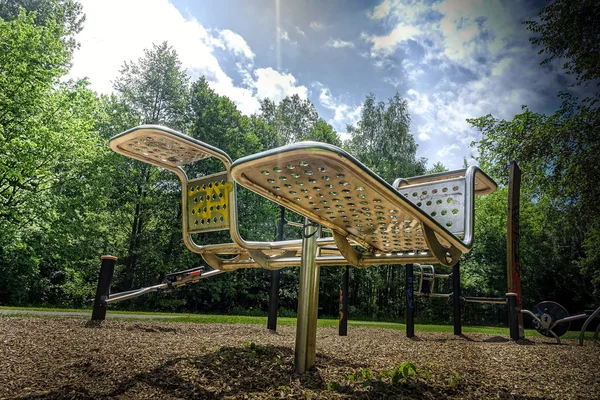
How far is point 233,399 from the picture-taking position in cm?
184

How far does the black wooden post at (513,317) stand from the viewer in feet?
20.5

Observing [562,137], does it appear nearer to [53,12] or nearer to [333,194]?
[333,194]

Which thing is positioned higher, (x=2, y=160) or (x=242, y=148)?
(x=242, y=148)

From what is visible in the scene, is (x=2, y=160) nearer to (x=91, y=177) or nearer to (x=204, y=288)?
(x=91, y=177)

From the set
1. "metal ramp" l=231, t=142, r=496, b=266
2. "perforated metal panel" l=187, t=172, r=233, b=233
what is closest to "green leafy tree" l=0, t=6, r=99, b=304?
"perforated metal panel" l=187, t=172, r=233, b=233

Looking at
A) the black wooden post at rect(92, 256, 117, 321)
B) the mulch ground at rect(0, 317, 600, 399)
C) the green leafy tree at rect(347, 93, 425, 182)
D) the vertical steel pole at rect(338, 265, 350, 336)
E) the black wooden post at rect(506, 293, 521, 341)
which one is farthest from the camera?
the green leafy tree at rect(347, 93, 425, 182)

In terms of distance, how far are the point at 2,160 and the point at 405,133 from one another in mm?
22295

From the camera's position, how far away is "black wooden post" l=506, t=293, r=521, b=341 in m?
6.25

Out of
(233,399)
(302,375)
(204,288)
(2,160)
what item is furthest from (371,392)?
(204,288)

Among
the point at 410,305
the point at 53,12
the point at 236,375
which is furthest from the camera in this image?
the point at 53,12

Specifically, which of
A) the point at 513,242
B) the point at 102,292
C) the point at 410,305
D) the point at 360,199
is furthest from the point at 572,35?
the point at 102,292

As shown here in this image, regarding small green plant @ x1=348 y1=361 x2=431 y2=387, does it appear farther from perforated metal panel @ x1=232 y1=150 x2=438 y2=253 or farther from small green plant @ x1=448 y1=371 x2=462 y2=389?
perforated metal panel @ x1=232 y1=150 x2=438 y2=253

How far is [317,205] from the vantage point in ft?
5.57

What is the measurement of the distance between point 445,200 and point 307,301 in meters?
1.10
